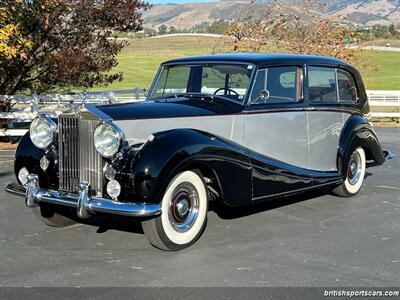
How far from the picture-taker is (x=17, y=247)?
5117mm

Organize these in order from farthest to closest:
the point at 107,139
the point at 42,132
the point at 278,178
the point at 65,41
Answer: the point at 65,41 → the point at 278,178 → the point at 42,132 → the point at 107,139

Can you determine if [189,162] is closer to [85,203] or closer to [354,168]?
[85,203]

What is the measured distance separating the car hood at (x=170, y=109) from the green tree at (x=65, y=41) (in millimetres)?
7464

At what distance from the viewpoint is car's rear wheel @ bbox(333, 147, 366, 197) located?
742 centimetres

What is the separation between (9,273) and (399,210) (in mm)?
4665

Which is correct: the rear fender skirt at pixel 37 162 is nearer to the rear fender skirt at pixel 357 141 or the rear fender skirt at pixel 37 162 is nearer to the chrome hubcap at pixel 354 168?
the rear fender skirt at pixel 357 141

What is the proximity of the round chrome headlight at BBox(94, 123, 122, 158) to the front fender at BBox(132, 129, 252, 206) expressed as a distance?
23 centimetres

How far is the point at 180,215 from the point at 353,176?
11.5 feet

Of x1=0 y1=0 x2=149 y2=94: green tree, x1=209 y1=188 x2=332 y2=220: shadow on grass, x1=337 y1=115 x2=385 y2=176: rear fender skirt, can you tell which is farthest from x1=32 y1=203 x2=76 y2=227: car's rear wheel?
x1=0 y1=0 x2=149 y2=94: green tree

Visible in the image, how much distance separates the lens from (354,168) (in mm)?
7613

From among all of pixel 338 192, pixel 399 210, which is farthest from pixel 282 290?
pixel 338 192

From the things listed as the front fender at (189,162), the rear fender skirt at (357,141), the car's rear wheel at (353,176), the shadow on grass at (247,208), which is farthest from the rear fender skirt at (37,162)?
the car's rear wheel at (353,176)

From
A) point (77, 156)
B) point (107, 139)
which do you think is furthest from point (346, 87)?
point (77, 156)

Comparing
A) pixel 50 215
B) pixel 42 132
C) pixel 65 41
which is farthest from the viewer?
pixel 65 41
